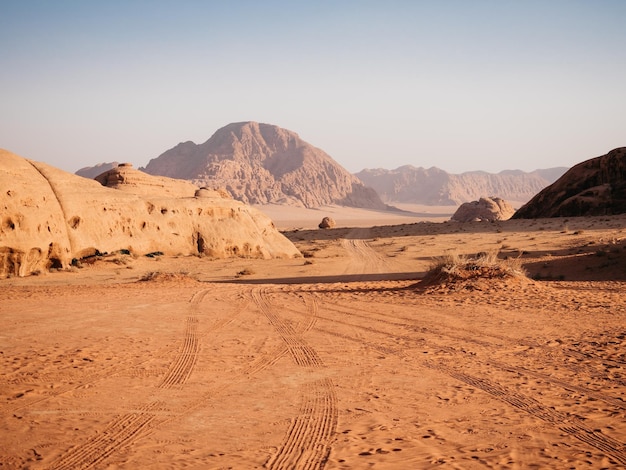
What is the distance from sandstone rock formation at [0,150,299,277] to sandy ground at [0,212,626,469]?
2.53 metres

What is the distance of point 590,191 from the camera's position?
42438mm

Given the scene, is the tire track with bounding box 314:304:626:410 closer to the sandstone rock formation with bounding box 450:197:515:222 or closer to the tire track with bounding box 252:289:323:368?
the tire track with bounding box 252:289:323:368

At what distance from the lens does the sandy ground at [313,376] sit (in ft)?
17.1

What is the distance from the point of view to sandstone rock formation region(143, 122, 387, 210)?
137 metres

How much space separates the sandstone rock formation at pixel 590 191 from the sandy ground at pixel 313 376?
28190mm

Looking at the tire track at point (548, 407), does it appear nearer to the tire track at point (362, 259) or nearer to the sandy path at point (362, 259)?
the sandy path at point (362, 259)

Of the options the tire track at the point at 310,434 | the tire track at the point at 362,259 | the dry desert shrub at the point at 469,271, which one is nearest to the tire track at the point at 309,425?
the tire track at the point at 310,434

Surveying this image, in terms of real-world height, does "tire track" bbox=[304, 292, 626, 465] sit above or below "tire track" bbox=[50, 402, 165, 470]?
below

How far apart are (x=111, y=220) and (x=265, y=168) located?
14262 centimetres

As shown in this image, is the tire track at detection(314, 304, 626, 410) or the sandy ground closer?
the sandy ground

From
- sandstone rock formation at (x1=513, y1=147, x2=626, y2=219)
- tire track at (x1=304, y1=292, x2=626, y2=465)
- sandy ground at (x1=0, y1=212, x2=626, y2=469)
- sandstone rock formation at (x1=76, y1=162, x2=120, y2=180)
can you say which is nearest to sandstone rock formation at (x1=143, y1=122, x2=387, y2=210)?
sandstone rock formation at (x1=76, y1=162, x2=120, y2=180)

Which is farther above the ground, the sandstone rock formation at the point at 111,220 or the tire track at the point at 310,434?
the sandstone rock formation at the point at 111,220

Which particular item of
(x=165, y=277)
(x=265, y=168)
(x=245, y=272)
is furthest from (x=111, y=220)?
(x=265, y=168)

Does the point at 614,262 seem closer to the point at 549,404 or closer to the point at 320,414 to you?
the point at 549,404
